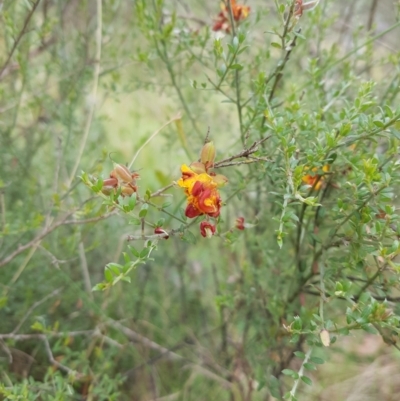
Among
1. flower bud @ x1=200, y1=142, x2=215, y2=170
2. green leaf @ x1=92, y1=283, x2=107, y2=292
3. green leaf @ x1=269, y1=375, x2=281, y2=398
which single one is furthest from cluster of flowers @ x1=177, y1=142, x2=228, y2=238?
green leaf @ x1=269, y1=375, x2=281, y2=398

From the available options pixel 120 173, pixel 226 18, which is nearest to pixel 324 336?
pixel 120 173

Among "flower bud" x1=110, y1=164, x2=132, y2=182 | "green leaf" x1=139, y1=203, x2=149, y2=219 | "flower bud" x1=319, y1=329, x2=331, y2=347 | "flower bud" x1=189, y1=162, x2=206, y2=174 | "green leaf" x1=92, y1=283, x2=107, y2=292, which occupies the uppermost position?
"flower bud" x1=110, y1=164, x2=132, y2=182

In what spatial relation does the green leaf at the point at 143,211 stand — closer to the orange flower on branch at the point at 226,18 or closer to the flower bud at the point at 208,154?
the flower bud at the point at 208,154

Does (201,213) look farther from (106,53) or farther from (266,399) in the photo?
(106,53)

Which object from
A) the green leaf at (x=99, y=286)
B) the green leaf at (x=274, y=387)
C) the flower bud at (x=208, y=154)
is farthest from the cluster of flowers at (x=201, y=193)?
the green leaf at (x=274, y=387)

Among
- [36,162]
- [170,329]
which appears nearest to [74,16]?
[36,162]

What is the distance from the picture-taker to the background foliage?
0.62 meters

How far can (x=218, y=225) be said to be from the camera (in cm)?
67

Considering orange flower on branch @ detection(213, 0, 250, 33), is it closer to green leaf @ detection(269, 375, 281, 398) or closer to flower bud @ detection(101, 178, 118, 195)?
flower bud @ detection(101, 178, 118, 195)

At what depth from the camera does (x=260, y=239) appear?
3.14 feet

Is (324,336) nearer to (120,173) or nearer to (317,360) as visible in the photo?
(317,360)

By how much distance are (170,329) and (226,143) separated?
0.62 meters

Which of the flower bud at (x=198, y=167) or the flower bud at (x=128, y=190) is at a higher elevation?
the flower bud at (x=198, y=167)

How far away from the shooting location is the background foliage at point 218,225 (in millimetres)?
621
